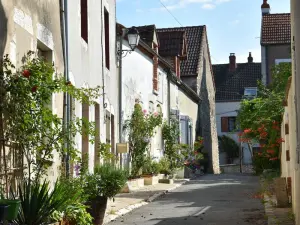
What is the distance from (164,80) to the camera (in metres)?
25.3

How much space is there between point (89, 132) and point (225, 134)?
40.5 meters

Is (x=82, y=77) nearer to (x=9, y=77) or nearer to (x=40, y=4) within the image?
(x=40, y=4)

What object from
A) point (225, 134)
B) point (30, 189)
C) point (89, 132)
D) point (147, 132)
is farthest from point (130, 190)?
point (225, 134)

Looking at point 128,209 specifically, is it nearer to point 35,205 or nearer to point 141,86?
point 35,205

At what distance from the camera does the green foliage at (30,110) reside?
293 inches

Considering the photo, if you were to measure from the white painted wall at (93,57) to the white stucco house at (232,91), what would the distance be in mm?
32371

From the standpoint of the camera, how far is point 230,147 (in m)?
47.3

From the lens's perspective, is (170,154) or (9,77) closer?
(9,77)

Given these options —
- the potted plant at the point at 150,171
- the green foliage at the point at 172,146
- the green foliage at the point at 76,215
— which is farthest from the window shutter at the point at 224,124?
the green foliage at the point at 76,215

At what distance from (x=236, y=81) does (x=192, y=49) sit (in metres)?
14.6

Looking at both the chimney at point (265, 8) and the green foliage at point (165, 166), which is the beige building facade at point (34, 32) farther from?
the chimney at point (265, 8)

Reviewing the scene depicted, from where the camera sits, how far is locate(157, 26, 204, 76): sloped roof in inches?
1349

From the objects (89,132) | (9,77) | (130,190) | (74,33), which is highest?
(74,33)

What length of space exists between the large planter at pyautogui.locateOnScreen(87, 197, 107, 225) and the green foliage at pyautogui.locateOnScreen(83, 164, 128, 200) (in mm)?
85
